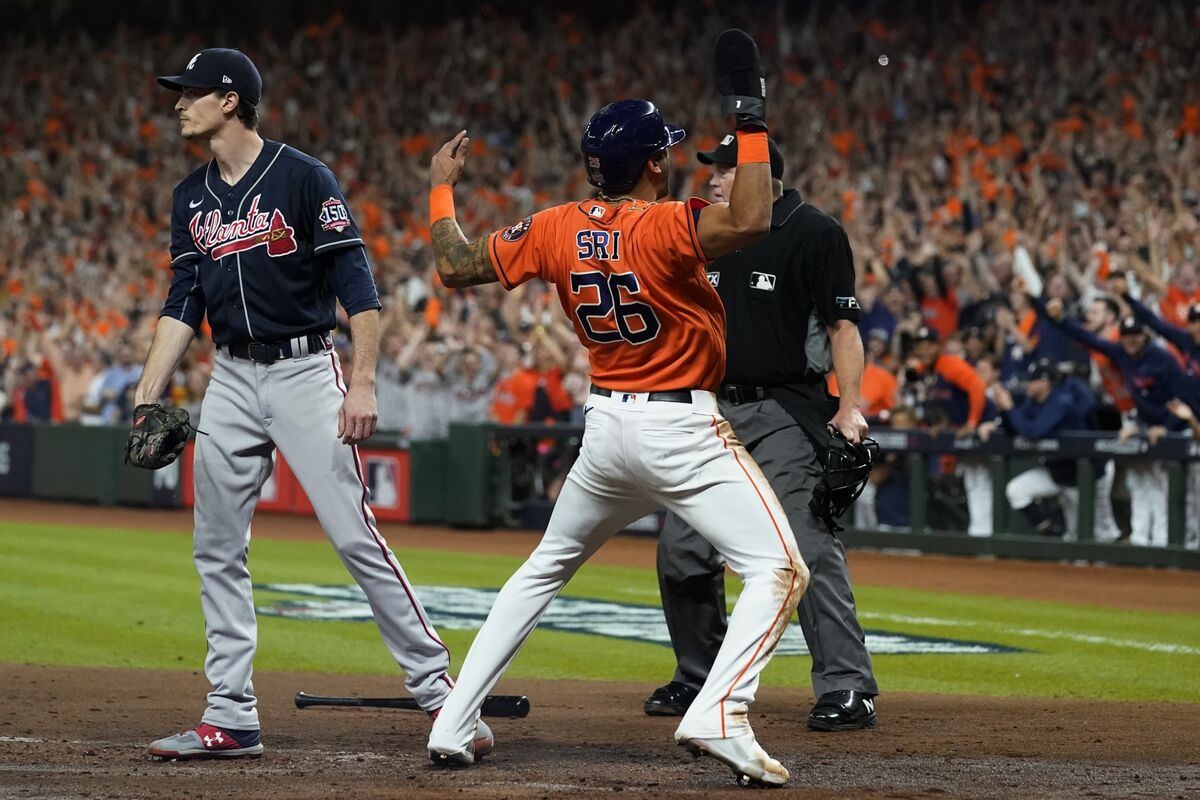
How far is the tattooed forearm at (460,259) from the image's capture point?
4910 millimetres

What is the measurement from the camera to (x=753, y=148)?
4.46 meters

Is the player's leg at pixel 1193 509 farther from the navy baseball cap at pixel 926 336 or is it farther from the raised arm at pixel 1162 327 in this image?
the navy baseball cap at pixel 926 336

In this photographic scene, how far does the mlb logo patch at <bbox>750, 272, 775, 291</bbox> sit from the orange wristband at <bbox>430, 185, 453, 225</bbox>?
1.43 metres

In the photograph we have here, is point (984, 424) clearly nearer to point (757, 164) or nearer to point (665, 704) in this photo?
point (665, 704)

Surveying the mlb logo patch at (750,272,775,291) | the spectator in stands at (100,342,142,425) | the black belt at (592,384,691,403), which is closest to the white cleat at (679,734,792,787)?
the black belt at (592,384,691,403)

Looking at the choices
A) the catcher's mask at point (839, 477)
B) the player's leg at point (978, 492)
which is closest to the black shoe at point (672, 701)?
the catcher's mask at point (839, 477)

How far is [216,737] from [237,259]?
149 cm

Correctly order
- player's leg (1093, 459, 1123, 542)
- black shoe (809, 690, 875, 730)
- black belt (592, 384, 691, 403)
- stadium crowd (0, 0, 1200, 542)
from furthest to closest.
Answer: stadium crowd (0, 0, 1200, 542) < player's leg (1093, 459, 1123, 542) < black shoe (809, 690, 875, 730) < black belt (592, 384, 691, 403)

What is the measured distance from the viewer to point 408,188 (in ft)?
80.6

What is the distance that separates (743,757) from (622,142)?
1.78 m

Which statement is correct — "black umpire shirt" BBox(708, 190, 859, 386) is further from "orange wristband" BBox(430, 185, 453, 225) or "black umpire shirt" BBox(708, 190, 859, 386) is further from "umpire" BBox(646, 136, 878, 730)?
"orange wristband" BBox(430, 185, 453, 225)

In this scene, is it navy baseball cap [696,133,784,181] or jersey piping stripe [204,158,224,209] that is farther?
navy baseball cap [696,133,784,181]

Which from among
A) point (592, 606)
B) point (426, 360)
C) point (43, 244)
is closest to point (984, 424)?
point (592, 606)

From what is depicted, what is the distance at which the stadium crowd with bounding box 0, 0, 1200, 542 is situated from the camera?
13.7 meters
